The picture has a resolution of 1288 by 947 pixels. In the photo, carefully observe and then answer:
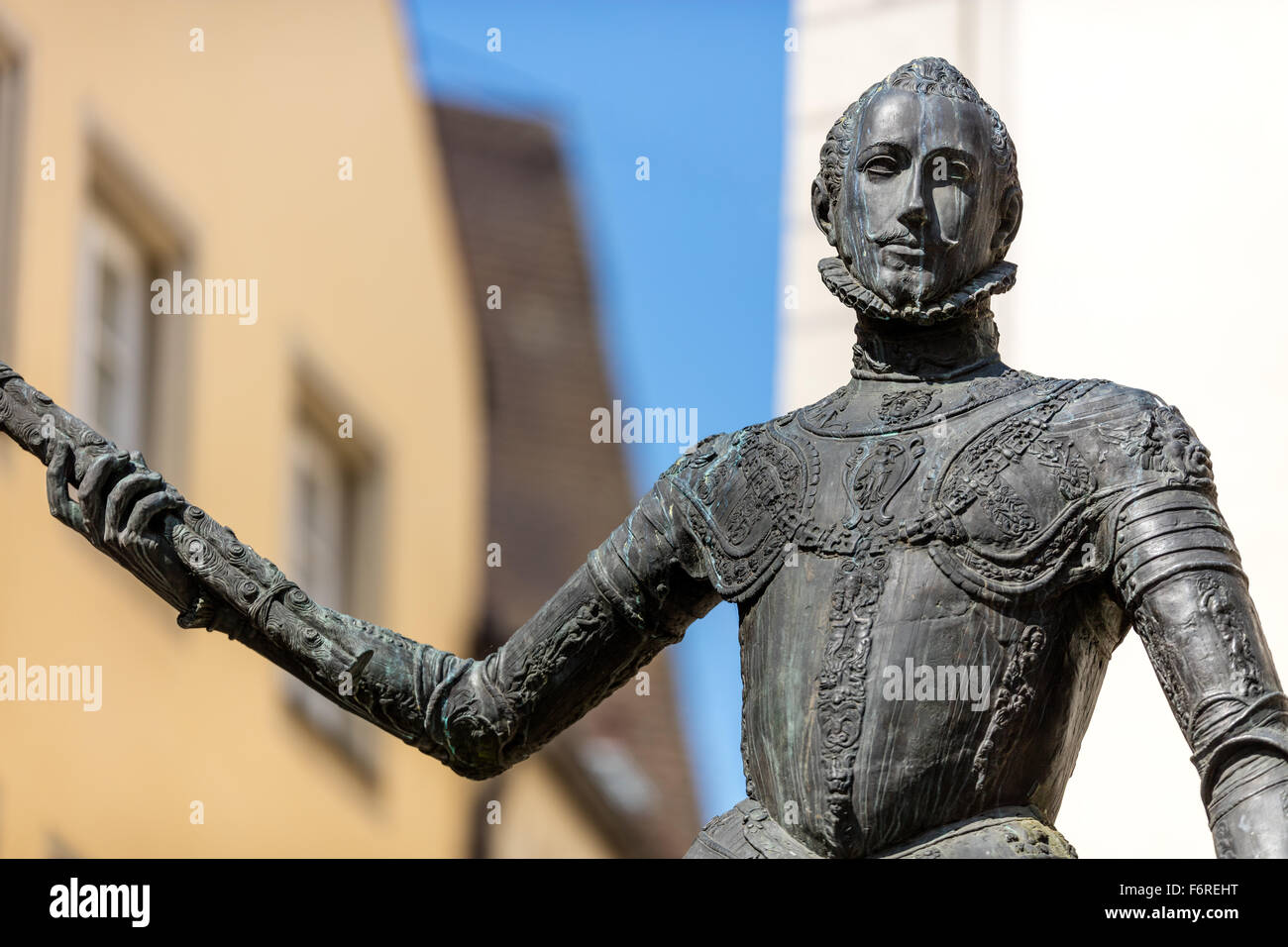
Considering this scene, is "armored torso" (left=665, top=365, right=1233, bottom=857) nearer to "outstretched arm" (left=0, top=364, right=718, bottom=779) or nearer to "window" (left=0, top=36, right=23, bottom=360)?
"outstretched arm" (left=0, top=364, right=718, bottom=779)

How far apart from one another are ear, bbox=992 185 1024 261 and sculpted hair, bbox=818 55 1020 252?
22 millimetres

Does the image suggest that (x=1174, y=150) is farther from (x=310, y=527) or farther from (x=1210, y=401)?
(x=310, y=527)

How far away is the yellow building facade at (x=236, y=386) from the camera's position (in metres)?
21.9

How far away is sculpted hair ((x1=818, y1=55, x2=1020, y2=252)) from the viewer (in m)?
9.04

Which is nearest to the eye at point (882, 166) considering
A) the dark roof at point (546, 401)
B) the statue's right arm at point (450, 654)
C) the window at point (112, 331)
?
the statue's right arm at point (450, 654)

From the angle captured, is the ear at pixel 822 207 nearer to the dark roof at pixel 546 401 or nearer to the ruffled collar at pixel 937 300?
the ruffled collar at pixel 937 300

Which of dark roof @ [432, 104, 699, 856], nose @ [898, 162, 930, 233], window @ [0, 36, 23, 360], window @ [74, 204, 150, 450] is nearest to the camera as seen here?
nose @ [898, 162, 930, 233]

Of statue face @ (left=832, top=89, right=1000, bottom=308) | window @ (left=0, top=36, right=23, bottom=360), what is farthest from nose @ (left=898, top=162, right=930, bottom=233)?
window @ (left=0, top=36, right=23, bottom=360)

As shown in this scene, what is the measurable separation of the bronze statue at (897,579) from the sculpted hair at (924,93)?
1cm

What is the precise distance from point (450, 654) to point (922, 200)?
1807 millimetres

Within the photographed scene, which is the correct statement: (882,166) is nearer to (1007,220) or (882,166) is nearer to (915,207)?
(915,207)

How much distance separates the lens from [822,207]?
9.28 meters

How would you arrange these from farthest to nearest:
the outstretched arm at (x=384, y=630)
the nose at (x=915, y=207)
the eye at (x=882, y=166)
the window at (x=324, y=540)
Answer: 1. the window at (x=324, y=540)
2. the outstretched arm at (x=384, y=630)
3. the eye at (x=882, y=166)
4. the nose at (x=915, y=207)
